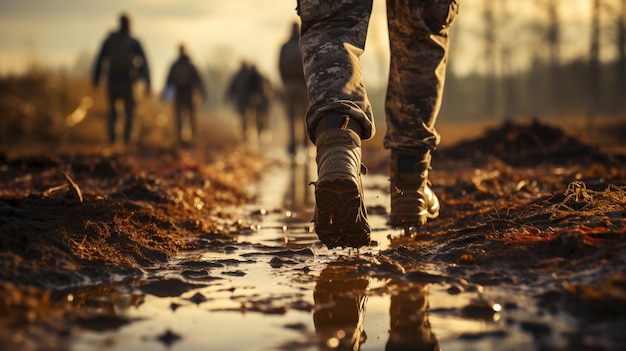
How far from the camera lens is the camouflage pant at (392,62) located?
3.01 m

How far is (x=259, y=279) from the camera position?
2717 mm

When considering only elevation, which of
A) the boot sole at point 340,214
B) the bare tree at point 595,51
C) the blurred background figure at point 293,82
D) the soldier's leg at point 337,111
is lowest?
the boot sole at point 340,214

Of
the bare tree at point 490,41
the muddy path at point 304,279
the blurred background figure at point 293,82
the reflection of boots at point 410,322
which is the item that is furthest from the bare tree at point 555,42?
the reflection of boots at point 410,322

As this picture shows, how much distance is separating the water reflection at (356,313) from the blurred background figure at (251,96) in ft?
70.0

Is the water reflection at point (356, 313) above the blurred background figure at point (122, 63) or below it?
below

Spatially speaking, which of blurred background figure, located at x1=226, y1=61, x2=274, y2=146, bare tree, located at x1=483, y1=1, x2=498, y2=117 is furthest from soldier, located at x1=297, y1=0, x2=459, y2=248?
bare tree, located at x1=483, y1=1, x2=498, y2=117

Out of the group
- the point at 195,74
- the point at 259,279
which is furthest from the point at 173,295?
the point at 195,74

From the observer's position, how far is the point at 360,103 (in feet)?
9.93

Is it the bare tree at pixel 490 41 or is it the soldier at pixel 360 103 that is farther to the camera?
the bare tree at pixel 490 41

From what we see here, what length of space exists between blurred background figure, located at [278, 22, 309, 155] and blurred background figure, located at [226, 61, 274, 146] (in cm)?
822

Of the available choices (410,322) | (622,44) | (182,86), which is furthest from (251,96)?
(622,44)

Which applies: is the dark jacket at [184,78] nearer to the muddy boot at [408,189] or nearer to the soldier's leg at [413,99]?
the soldier's leg at [413,99]

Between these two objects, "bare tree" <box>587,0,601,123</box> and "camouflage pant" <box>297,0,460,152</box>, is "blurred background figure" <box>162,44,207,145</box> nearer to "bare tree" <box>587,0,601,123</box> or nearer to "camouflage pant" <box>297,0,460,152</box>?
"camouflage pant" <box>297,0,460,152</box>

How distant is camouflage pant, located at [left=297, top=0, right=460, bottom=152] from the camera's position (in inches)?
119
